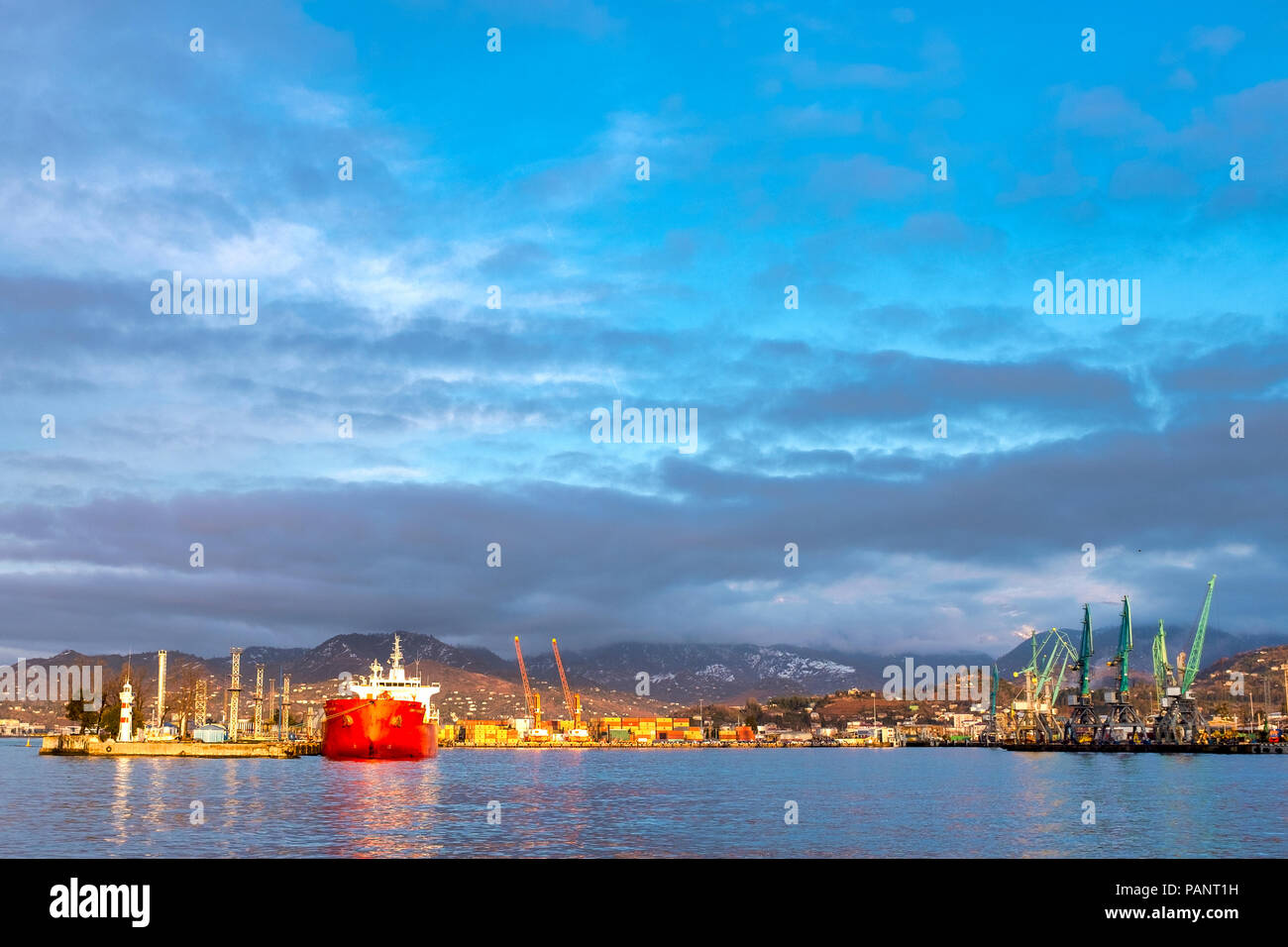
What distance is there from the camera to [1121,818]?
80.2 meters

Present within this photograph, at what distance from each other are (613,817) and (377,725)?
94418 mm

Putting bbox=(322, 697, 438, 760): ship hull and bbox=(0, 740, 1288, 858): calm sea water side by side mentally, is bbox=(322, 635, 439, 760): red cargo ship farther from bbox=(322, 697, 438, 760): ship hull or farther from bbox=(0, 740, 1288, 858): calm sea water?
bbox=(0, 740, 1288, 858): calm sea water

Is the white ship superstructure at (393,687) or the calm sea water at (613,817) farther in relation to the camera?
the white ship superstructure at (393,687)

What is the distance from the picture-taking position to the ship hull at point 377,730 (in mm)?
160125

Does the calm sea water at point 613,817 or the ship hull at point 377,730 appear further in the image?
the ship hull at point 377,730

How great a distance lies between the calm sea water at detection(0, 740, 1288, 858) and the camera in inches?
2201

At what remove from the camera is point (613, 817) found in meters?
75.1

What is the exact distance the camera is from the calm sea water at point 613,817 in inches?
2201

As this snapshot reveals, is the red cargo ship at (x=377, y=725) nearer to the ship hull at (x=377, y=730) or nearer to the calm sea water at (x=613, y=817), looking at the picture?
the ship hull at (x=377, y=730)

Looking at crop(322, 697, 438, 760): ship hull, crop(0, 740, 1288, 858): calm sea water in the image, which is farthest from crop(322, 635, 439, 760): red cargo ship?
crop(0, 740, 1288, 858): calm sea water

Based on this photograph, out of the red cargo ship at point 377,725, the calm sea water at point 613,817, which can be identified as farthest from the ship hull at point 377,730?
the calm sea water at point 613,817

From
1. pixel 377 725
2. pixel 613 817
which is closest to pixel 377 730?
pixel 377 725
